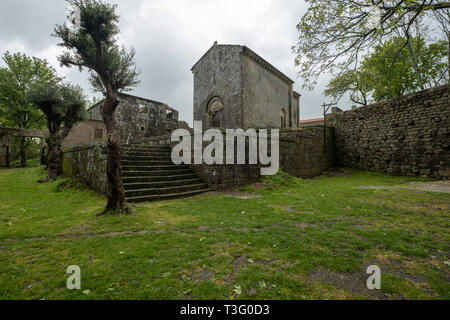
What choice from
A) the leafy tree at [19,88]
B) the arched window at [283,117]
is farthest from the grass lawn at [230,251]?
the leafy tree at [19,88]

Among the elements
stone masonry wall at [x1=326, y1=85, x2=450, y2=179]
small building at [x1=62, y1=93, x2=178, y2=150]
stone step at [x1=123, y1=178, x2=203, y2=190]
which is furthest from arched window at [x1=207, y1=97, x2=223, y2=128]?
stone step at [x1=123, y1=178, x2=203, y2=190]

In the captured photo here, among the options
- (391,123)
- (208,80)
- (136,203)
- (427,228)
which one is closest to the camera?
(427,228)

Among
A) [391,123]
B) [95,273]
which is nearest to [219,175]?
[95,273]

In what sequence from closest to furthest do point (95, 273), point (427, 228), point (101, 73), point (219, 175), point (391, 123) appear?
point (95, 273) < point (427, 228) < point (101, 73) < point (219, 175) < point (391, 123)

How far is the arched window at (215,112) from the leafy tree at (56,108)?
9.76 m

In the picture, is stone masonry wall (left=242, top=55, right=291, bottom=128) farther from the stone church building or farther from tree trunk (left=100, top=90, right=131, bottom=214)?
tree trunk (left=100, top=90, right=131, bottom=214)

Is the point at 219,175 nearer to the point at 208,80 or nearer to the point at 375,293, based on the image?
the point at 375,293

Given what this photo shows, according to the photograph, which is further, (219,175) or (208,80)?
(208,80)

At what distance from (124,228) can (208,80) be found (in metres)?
16.8

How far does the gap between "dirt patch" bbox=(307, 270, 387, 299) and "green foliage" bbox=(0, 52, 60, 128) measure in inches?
1024

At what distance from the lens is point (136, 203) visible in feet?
18.6

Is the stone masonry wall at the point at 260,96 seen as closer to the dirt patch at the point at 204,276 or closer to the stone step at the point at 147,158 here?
the stone step at the point at 147,158

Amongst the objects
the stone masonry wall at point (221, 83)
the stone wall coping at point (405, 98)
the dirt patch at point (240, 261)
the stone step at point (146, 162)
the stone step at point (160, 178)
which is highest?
the stone masonry wall at point (221, 83)

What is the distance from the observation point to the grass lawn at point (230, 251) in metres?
1.86
